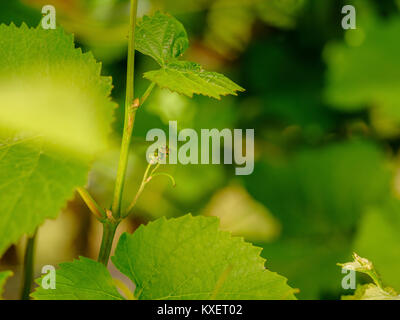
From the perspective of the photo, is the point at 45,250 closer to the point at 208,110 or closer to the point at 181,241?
the point at 208,110

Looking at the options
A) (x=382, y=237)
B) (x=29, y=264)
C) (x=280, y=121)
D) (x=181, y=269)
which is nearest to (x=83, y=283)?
(x=181, y=269)

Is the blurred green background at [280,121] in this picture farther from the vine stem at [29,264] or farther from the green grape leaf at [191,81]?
the green grape leaf at [191,81]

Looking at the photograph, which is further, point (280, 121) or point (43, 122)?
point (280, 121)

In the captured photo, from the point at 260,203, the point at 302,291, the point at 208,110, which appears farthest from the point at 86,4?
the point at 302,291

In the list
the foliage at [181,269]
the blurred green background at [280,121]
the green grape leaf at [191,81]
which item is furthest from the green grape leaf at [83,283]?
the blurred green background at [280,121]

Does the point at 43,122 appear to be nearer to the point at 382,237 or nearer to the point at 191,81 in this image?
the point at 191,81
